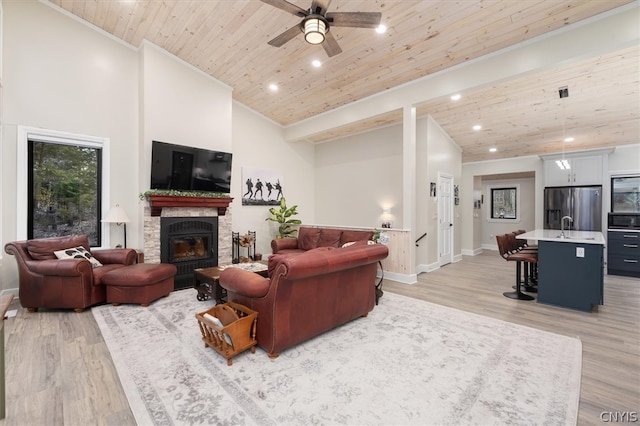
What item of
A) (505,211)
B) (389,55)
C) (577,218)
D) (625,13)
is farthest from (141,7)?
(505,211)

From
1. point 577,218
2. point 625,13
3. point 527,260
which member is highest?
point 625,13

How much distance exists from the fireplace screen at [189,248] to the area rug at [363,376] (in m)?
1.73

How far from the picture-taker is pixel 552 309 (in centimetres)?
362

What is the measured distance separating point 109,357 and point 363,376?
224 cm

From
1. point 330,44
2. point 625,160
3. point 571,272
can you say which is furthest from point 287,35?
point 625,160

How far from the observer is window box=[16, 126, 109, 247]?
3.98m

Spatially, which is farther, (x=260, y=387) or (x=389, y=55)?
(x=389, y=55)

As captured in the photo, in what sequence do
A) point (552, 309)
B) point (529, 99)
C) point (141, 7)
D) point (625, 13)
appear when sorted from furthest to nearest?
point (529, 99) < point (141, 7) < point (552, 309) < point (625, 13)

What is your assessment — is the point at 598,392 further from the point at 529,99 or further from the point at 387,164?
the point at 387,164

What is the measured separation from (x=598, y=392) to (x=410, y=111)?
4.23m

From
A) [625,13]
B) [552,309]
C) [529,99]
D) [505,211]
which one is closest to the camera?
[625,13]

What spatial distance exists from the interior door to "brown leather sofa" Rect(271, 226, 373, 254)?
2.23 m

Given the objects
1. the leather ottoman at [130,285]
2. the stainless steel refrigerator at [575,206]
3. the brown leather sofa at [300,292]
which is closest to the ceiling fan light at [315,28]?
the brown leather sofa at [300,292]

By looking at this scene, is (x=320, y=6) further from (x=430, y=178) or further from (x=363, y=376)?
(x=430, y=178)
